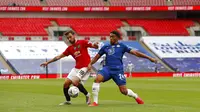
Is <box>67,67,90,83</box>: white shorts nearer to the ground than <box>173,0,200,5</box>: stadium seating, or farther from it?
farther from it

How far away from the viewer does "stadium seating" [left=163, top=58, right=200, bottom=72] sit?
6544cm

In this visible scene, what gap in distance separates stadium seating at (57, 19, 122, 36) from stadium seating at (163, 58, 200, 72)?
28.1ft

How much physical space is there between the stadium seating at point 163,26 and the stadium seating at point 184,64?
6.70 meters

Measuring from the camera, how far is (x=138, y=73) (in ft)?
201

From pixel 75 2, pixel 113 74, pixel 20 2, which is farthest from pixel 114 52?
pixel 75 2

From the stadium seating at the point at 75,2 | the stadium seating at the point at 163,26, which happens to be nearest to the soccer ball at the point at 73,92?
the stadium seating at the point at 75,2

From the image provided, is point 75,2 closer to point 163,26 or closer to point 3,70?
point 163,26

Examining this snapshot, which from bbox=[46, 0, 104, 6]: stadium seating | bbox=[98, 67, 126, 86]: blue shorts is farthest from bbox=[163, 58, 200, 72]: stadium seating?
bbox=[98, 67, 126, 86]: blue shorts

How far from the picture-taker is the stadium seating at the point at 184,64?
6544 centimetres

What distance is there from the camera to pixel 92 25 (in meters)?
72.2

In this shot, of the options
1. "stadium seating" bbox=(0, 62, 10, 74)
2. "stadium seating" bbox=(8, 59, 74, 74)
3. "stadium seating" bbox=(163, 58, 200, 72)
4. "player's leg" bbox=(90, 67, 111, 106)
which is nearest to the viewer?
"player's leg" bbox=(90, 67, 111, 106)

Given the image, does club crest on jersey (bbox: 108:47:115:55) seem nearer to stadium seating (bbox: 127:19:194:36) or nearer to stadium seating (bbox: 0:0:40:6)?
stadium seating (bbox: 0:0:40:6)

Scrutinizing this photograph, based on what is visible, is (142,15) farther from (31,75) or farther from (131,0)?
(31,75)

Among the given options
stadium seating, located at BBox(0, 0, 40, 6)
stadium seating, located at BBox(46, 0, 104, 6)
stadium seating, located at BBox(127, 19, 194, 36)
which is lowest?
stadium seating, located at BBox(127, 19, 194, 36)
